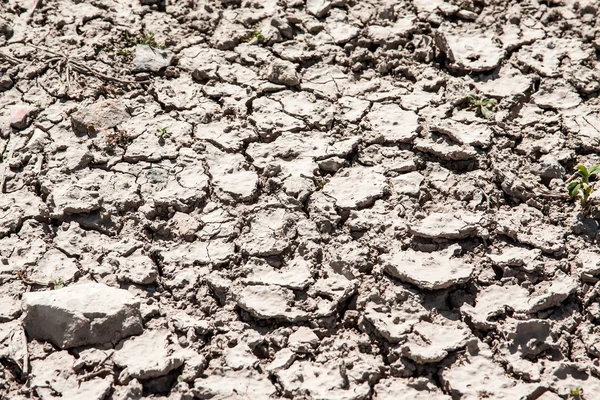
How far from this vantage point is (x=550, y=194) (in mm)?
2867

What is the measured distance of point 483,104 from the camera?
10.6 feet

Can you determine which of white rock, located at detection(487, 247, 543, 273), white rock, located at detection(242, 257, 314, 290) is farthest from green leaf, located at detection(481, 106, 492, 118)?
white rock, located at detection(242, 257, 314, 290)

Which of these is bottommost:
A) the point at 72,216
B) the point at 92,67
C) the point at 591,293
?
the point at 591,293

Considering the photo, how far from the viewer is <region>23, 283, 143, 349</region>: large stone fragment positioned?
241 centimetres

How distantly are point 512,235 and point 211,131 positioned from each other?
→ 1479 mm

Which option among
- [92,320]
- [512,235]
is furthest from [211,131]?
[512,235]

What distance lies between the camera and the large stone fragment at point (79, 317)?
241cm

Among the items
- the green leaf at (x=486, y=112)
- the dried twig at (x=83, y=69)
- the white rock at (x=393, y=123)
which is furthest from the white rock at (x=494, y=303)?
the dried twig at (x=83, y=69)

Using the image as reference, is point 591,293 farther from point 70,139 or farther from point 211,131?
point 70,139

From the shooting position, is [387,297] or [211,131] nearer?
[387,297]

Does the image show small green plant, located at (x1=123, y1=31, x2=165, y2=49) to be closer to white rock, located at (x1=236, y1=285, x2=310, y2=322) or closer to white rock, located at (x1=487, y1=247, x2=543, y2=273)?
white rock, located at (x1=236, y1=285, x2=310, y2=322)

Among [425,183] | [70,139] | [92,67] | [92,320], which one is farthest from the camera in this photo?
[92,67]

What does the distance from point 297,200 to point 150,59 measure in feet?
4.05

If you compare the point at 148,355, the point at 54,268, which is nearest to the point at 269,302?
the point at 148,355
